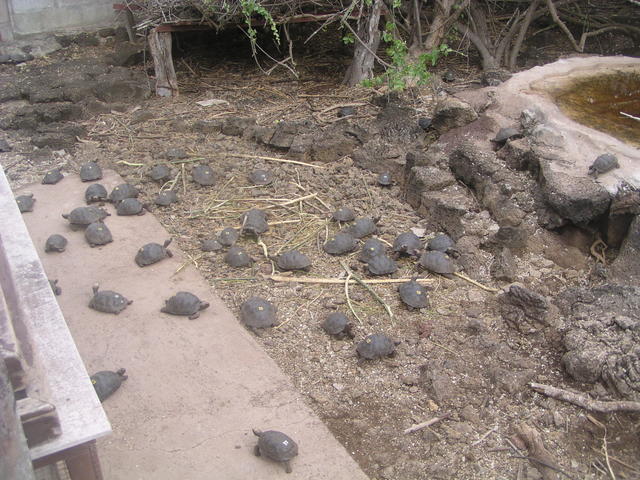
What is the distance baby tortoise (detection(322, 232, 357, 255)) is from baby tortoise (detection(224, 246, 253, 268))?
0.52 meters

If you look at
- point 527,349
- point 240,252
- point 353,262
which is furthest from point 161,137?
point 527,349

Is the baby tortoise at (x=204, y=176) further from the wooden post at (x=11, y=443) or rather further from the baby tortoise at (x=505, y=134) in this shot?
the wooden post at (x=11, y=443)

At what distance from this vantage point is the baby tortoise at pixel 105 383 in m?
2.85

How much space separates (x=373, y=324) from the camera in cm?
349

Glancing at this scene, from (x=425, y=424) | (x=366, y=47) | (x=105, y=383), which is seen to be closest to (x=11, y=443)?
(x=105, y=383)

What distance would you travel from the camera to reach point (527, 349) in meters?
3.25

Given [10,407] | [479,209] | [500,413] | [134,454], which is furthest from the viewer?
[479,209]

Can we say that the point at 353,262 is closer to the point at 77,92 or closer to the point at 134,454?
the point at 134,454

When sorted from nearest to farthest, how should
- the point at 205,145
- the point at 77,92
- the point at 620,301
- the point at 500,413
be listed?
the point at 500,413
the point at 620,301
the point at 205,145
the point at 77,92

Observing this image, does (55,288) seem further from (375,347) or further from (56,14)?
(56,14)

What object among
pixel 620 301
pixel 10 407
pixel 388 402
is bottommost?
pixel 388 402

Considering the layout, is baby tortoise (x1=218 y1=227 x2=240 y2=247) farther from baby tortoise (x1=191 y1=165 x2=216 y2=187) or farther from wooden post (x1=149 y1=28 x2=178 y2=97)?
wooden post (x1=149 y1=28 x2=178 y2=97)

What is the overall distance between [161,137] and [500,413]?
13.1 ft

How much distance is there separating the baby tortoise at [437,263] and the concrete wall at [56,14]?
21.4 feet
